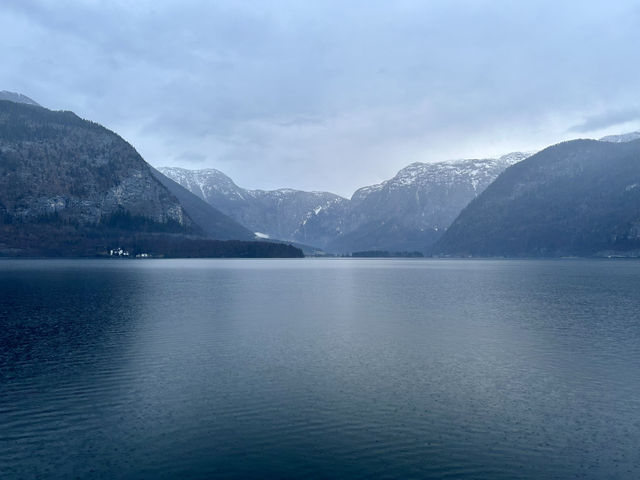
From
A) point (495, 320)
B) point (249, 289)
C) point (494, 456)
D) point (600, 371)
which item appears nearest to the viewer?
point (494, 456)

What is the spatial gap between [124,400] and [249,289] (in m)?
96.1

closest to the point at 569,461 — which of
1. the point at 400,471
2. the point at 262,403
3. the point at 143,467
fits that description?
the point at 400,471

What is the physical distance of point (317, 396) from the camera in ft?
128

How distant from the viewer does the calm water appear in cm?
2789

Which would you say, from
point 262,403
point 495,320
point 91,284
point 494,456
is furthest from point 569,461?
point 91,284

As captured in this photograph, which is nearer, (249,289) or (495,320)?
(495,320)

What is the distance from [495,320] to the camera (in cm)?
8006

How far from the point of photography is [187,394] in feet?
131

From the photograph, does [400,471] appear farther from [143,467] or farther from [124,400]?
[124,400]

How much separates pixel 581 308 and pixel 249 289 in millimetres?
81963

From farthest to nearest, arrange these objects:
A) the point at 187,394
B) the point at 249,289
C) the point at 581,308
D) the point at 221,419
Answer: the point at 249,289 < the point at 581,308 < the point at 187,394 < the point at 221,419

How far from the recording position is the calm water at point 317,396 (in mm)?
27891

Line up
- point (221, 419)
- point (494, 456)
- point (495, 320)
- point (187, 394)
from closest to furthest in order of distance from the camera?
point (494, 456)
point (221, 419)
point (187, 394)
point (495, 320)

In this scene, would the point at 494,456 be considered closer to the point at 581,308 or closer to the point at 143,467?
the point at 143,467
